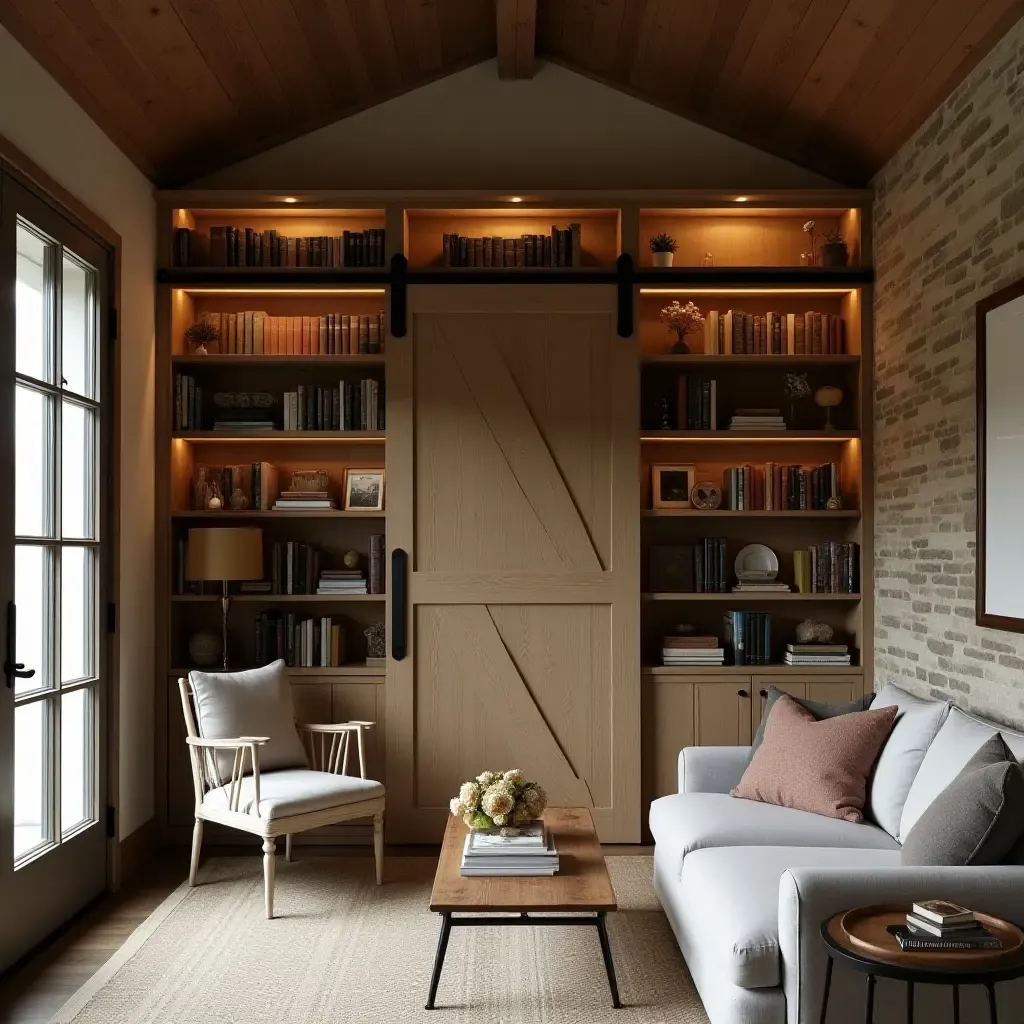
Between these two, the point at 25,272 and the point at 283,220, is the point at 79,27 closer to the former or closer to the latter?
the point at 25,272

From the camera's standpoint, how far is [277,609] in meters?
5.68

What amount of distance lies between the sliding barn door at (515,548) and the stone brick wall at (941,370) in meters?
1.21

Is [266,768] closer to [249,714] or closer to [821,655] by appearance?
[249,714]

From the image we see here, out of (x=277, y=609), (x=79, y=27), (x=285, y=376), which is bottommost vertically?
(x=277, y=609)

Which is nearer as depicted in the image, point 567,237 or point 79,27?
point 79,27

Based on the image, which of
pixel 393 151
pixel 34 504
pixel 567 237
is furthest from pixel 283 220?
pixel 34 504

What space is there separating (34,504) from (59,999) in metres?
1.68

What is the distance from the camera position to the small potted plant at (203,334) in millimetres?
5434

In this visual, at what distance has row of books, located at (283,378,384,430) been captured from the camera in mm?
5449

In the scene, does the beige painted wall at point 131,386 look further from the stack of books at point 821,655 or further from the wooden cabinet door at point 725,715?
the stack of books at point 821,655

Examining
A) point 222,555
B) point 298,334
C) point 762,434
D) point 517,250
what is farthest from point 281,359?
point 762,434

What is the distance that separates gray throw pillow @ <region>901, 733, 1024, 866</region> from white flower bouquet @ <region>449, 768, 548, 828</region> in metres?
1.28

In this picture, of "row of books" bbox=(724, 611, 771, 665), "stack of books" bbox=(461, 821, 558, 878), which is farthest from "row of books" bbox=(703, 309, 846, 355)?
"stack of books" bbox=(461, 821, 558, 878)

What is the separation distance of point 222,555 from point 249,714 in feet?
2.42
